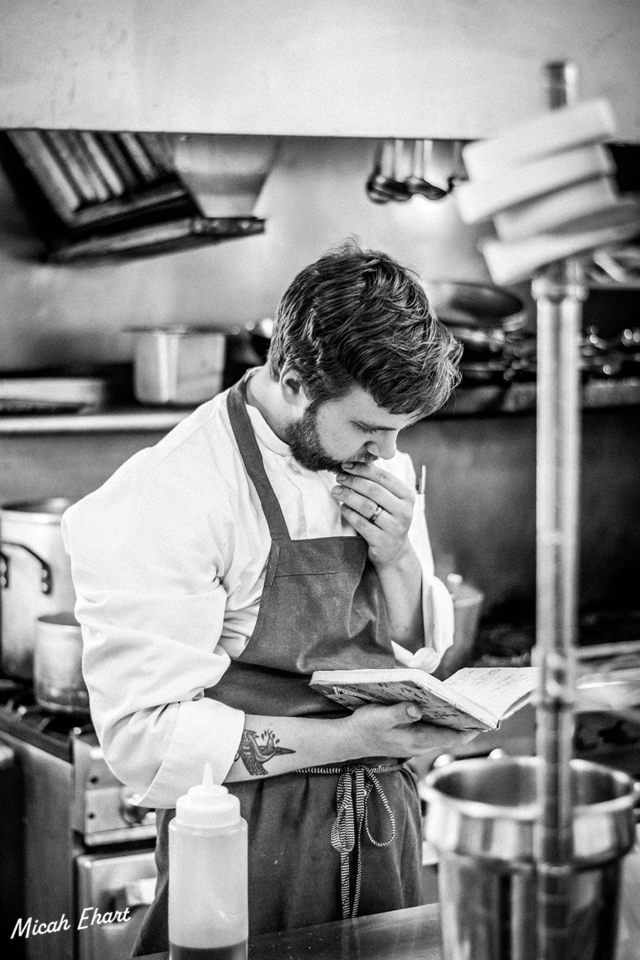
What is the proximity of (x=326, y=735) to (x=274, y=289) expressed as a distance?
2.23 metres

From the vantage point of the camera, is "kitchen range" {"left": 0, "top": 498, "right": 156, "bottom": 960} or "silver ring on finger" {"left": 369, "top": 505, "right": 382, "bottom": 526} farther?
"kitchen range" {"left": 0, "top": 498, "right": 156, "bottom": 960}

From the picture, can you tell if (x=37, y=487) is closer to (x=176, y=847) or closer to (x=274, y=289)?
(x=274, y=289)

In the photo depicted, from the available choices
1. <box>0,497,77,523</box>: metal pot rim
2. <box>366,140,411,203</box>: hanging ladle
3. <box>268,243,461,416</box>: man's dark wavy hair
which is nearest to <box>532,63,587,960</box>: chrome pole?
<box>268,243,461,416</box>: man's dark wavy hair

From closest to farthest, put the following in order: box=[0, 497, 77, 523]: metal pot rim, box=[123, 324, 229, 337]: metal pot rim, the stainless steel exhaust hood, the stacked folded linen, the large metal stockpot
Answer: the stacked folded linen, the stainless steel exhaust hood, the large metal stockpot, box=[0, 497, 77, 523]: metal pot rim, box=[123, 324, 229, 337]: metal pot rim

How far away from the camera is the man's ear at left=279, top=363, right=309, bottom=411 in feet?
6.26

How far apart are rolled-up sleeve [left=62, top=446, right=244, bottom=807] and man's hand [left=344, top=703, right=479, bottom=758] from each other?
0.20m

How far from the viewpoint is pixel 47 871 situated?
2873mm

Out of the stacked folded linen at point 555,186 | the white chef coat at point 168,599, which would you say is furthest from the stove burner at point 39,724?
the stacked folded linen at point 555,186

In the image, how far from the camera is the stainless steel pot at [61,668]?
2.78 m

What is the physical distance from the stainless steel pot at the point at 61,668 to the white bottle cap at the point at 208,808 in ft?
4.84

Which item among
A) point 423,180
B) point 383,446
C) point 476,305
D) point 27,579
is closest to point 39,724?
point 27,579

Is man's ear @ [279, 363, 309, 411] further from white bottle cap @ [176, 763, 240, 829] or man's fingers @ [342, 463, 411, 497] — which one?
white bottle cap @ [176, 763, 240, 829]

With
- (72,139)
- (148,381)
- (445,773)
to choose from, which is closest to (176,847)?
(445,773)
